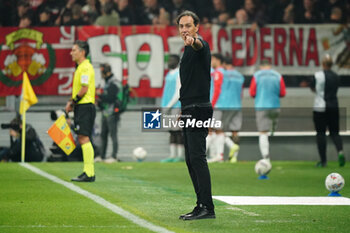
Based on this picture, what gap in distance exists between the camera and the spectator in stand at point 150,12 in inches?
813

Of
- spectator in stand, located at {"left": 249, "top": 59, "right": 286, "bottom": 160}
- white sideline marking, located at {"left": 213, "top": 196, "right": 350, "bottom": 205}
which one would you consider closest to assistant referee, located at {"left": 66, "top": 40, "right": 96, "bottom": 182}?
white sideline marking, located at {"left": 213, "top": 196, "right": 350, "bottom": 205}

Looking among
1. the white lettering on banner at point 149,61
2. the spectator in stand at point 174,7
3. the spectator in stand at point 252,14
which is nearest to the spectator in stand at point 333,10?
the spectator in stand at point 252,14

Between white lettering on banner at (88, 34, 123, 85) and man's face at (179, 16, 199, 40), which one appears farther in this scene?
white lettering on banner at (88, 34, 123, 85)

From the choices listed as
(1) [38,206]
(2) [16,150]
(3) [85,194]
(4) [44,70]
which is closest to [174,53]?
(4) [44,70]

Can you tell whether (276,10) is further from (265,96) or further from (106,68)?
(106,68)

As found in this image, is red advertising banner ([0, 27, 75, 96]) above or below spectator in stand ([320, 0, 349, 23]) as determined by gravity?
below

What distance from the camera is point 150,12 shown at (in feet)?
68.3

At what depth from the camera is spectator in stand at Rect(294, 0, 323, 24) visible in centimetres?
2117

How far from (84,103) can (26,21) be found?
25.9 feet

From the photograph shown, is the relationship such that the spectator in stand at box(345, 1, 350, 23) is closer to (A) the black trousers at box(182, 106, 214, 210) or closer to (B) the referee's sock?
(B) the referee's sock

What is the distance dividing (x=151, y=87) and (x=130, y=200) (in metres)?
10.2

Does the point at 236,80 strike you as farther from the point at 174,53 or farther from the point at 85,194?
the point at 85,194

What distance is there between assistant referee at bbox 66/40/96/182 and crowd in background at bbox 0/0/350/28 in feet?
25.0

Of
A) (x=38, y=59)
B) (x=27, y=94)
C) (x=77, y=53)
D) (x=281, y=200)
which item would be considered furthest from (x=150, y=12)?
(x=281, y=200)
